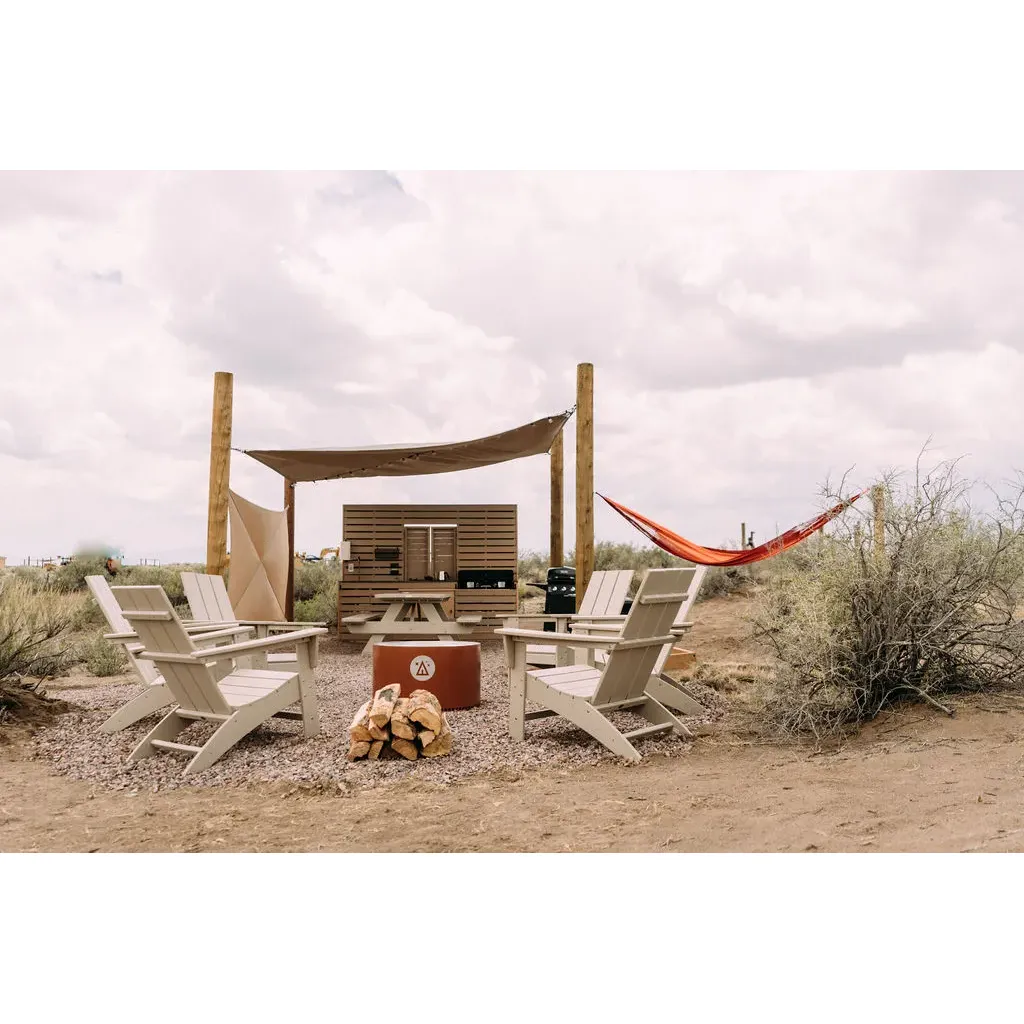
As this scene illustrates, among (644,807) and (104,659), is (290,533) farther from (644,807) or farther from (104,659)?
(644,807)

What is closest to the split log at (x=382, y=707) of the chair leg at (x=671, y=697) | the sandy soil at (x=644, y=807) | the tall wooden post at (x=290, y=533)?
the sandy soil at (x=644, y=807)

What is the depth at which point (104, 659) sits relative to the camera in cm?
810

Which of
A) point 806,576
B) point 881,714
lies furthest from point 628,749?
point 806,576

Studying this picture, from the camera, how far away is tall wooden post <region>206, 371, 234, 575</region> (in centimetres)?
819

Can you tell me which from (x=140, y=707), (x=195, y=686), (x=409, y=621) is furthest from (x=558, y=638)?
(x=409, y=621)

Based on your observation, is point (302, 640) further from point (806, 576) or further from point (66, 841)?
point (806, 576)

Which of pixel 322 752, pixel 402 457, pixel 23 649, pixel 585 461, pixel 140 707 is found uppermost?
pixel 402 457

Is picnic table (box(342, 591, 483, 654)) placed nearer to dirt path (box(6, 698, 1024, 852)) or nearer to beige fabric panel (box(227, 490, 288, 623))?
beige fabric panel (box(227, 490, 288, 623))

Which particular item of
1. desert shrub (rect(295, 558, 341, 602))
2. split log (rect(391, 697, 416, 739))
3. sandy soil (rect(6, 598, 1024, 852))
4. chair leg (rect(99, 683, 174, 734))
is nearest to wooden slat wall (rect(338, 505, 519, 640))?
desert shrub (rect(295, 558, 341, 602))

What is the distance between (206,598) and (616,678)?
9.98 ft

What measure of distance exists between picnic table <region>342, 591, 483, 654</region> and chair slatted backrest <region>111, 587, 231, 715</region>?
392cm

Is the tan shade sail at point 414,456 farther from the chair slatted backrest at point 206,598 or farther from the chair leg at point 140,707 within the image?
the chair leg at point 140,707

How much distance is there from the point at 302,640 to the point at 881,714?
3.07m

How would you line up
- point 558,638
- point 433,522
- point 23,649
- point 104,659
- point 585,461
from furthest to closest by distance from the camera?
1. point 433,522
2. point 104,659
3. point 585,461
4. point 23,649
5. point 558,638
